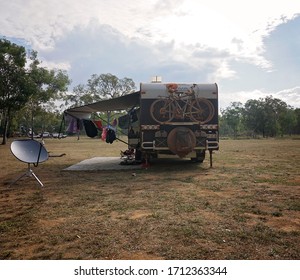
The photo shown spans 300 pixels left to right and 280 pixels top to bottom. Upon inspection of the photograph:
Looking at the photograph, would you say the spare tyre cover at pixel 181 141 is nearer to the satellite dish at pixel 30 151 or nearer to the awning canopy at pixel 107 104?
the awning canopy at pixel 107 104

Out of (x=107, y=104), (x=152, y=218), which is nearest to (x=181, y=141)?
(x=107, y=104)

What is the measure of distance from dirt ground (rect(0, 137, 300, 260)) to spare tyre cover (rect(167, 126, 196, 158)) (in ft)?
5.76

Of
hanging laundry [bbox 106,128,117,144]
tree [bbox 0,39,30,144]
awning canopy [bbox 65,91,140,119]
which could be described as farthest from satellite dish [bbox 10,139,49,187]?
tree [bbox 0,39,30,144]

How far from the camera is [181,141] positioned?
1023cm

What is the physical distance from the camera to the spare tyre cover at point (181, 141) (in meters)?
10.2

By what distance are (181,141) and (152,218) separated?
5559mm

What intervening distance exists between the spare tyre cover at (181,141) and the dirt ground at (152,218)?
5.76 ft

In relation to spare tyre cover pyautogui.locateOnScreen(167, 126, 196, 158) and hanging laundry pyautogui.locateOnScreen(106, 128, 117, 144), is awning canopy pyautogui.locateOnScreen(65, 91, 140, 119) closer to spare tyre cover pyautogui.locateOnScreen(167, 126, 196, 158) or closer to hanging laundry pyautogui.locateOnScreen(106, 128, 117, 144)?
hanging laundry pyautogui.locateOnScreen(106, 128, 117, 144)

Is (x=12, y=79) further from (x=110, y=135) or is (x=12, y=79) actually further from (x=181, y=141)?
(x=181, y=141)

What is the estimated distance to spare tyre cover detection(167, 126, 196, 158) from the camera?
1025 centimetres

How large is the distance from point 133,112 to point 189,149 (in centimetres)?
378

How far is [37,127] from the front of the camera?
82312 mm

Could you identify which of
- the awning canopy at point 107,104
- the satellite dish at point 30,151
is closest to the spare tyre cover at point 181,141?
the awning canopy at point 107,104
